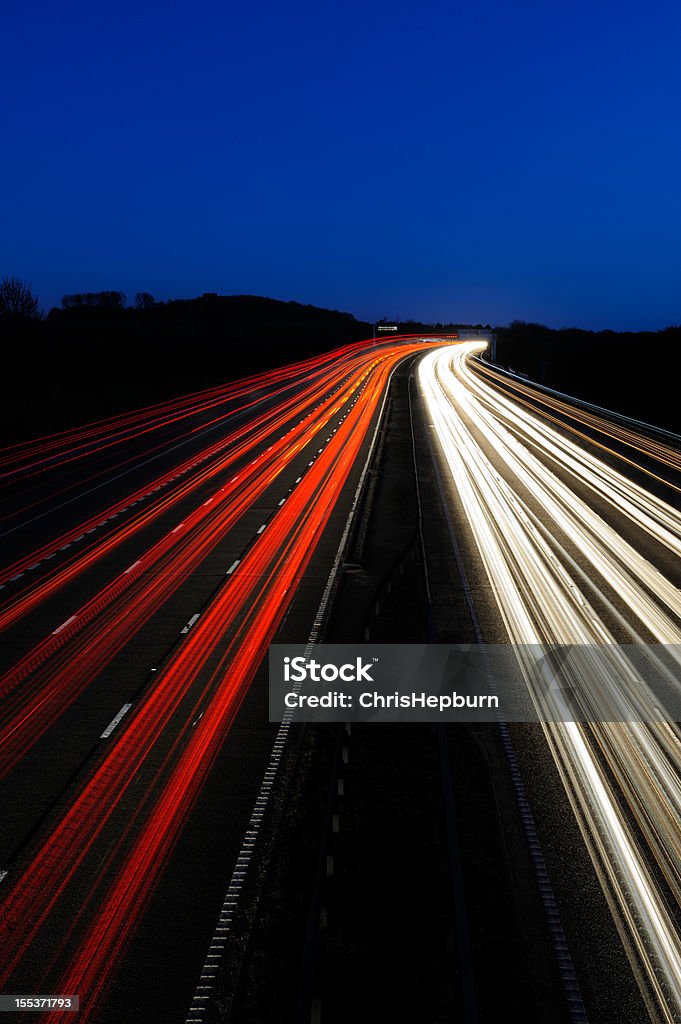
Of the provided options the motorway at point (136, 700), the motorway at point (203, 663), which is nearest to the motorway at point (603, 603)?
the motorway at point (203, 663)

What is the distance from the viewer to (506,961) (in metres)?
6.54

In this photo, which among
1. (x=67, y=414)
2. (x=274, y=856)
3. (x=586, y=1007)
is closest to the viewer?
(x=586, y=1007)

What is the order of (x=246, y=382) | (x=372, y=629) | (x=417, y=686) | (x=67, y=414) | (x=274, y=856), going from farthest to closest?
(x=246, y=382), (x=67, y=414), (x=372, y=629), (x=417, y=686), (x=274, y=856)

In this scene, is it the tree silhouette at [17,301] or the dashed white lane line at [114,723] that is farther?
the tree silhouette at [17,301]

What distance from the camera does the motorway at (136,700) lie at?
6918 mm

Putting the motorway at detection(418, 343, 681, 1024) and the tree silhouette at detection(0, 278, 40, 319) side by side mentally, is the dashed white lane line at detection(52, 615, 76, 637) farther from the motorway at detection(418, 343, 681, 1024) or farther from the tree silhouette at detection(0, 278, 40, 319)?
the tree silhouette at detection(0, 278, 40, 319)

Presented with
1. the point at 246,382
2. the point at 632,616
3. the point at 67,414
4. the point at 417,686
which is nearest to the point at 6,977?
the point at 417,686

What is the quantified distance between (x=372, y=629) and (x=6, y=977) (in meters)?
8.31

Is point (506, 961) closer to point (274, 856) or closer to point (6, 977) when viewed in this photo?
point (274, 856)

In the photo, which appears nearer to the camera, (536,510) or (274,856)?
(274,856)

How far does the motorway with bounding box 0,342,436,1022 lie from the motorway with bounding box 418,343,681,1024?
359 cm

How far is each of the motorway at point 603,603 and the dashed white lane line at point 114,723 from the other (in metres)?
5.54

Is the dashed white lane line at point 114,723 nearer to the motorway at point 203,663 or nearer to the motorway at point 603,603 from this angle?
the motorway at point 203,663

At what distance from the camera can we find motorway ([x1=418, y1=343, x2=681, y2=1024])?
7457mm
